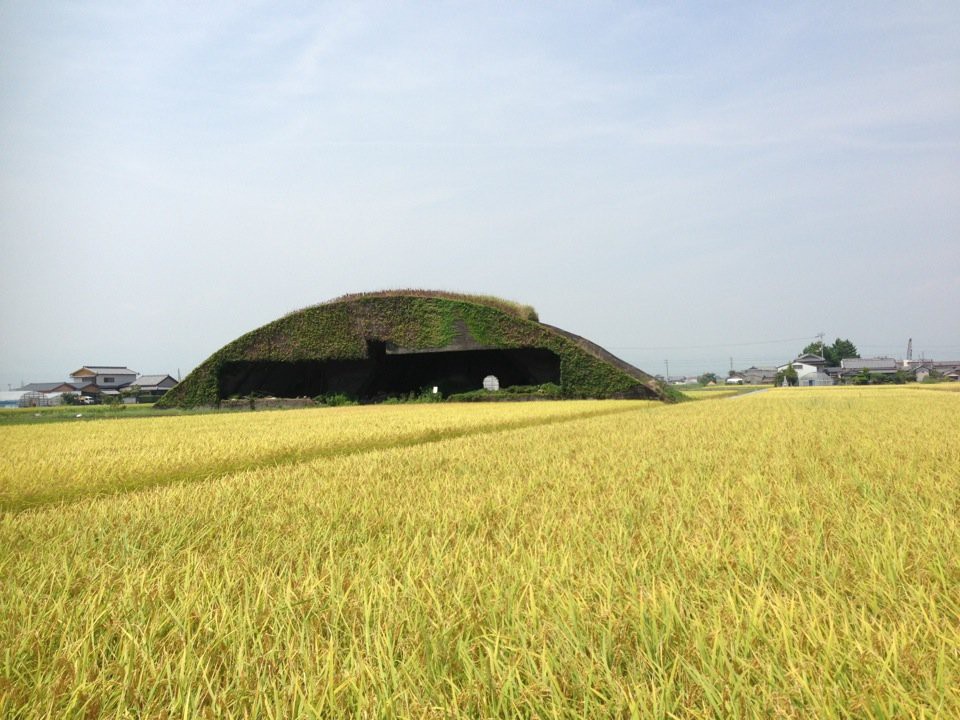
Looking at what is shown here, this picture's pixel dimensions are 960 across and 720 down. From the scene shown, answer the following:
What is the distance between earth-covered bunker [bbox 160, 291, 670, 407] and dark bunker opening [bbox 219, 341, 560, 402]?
5cm

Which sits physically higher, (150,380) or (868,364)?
(150,380)

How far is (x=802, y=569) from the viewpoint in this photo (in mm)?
2232

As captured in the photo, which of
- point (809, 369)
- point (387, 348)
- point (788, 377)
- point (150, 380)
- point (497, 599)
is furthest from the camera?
point (809, 369)

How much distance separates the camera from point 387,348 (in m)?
26.0

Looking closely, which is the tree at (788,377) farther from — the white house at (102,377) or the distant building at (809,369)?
the white house at (102,377)

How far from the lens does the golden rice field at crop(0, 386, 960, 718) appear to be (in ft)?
4.45

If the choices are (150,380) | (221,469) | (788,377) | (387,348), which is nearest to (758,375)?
(788,377)

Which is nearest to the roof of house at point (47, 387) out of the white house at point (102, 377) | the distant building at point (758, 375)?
the white house at point (102, 377)

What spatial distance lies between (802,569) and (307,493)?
2.97 meters

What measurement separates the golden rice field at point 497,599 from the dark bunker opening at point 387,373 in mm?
21727

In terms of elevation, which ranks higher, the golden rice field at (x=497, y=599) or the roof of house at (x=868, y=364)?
the roof of house at (x=868, y=364)

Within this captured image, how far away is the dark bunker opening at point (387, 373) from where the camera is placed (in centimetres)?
2612

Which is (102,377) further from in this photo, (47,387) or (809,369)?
(809,369)

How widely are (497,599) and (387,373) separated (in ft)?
89.1
